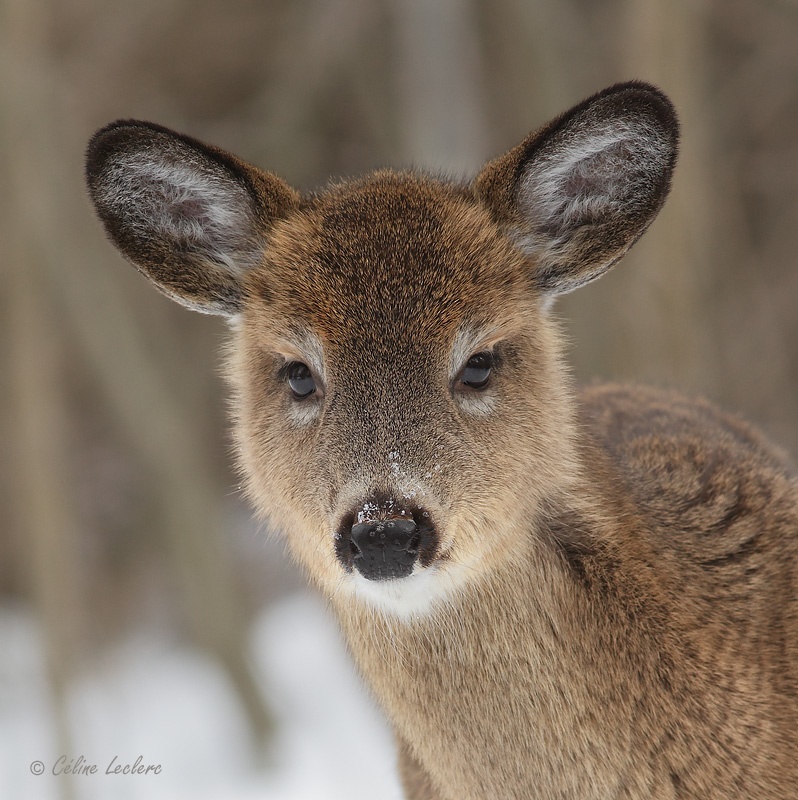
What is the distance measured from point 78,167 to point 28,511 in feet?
7.64

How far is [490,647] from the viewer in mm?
3658

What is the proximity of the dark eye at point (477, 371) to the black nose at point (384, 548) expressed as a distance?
60cm

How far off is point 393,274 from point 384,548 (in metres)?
0.90

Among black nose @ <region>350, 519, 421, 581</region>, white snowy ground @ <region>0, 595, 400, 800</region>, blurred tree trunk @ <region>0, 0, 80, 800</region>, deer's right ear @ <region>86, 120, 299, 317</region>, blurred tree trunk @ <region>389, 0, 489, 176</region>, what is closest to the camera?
black nose @ <region>350, 519, 421, 581</region>

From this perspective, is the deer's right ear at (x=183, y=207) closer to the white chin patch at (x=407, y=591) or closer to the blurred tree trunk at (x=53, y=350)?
the white chin patch at (x=407, y=591)

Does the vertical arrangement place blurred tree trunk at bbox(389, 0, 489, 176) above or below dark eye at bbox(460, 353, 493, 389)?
above

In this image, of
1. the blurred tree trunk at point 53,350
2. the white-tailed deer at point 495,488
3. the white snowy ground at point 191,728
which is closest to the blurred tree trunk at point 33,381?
the blurred tree trunk at point 53,350

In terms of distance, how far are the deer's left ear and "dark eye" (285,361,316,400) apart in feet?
2.59

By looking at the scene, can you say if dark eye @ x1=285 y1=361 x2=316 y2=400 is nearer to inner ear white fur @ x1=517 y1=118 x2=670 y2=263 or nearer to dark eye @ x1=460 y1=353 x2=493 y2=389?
dark eye @ x1=460 y1=353 x2=493 y2=389

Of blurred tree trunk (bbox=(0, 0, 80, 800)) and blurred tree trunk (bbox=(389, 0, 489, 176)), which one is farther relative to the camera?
blurred tree trunk (bbox=(389, 0, 489, 176))

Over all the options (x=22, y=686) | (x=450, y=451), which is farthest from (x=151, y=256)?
(x=22, y=686)

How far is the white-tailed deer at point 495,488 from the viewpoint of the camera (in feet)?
11.7

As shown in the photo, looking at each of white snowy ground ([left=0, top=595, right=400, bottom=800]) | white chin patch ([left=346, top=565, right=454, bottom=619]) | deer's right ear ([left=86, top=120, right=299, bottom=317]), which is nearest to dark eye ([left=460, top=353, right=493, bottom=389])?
white chin patch ([left=346, top=565, right=454, bottom=619])

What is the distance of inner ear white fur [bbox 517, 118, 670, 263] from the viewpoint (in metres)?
3.82
